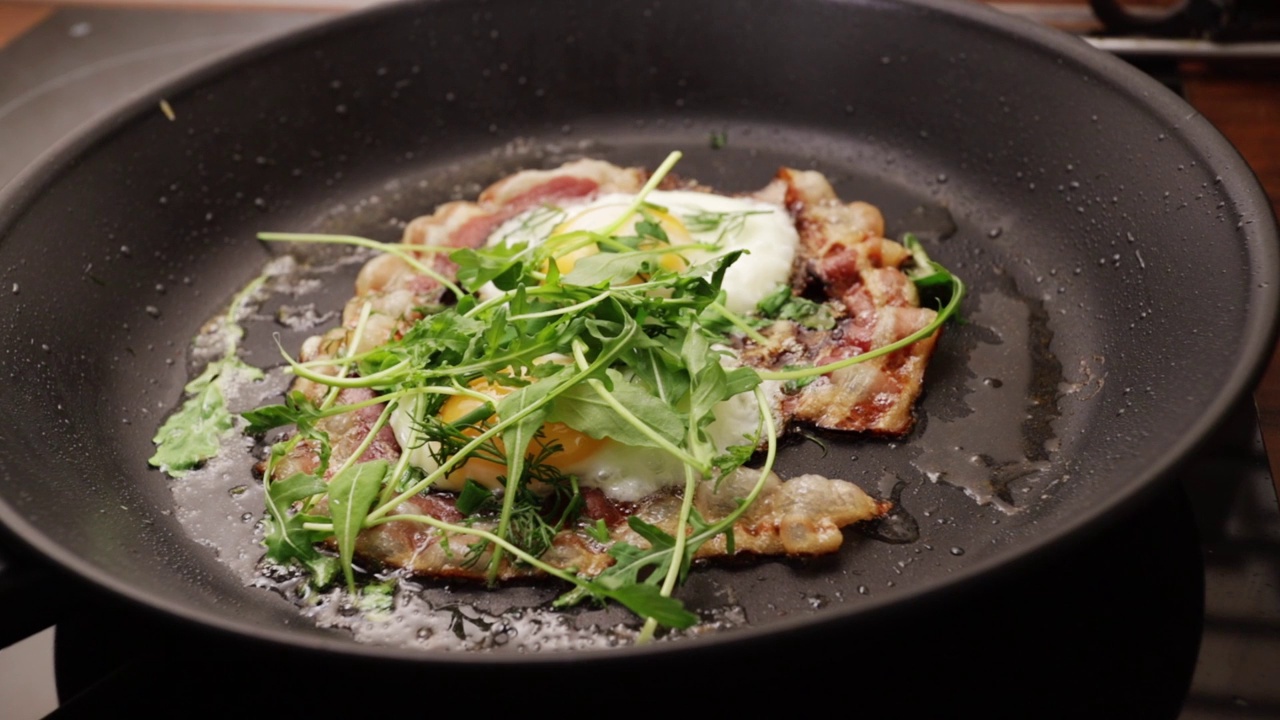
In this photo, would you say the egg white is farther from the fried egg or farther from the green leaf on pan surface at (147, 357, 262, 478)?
the green leaf on pan surface at (147, 357, 262, 478)

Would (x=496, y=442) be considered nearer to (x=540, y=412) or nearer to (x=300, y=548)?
(x=540, y=412)

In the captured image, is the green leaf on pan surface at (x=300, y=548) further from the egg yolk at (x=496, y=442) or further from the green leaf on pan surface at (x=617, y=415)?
the green leaf on pan surface at (x=617, y=415)

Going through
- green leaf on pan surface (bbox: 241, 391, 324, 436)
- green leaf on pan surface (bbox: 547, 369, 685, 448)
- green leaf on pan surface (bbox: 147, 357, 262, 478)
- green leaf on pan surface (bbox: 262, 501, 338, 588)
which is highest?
green leaf on pan surface (bbox: 547, 369, 685, 448)

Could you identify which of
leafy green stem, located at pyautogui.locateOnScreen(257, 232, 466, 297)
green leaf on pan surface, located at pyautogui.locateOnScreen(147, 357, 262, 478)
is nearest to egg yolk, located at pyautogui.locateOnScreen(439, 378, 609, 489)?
leafy green stem, located at pyautogui.locateOnScreen(257, 232, 466, 297)

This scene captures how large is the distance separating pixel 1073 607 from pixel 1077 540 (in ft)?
0.84

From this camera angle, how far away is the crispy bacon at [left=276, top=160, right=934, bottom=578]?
5.67 feet

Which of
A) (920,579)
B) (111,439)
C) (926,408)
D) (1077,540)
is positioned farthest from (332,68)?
(1077,540)

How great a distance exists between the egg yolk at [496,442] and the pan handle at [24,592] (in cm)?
65

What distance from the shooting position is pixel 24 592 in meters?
1.48

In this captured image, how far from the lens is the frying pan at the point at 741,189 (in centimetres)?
166

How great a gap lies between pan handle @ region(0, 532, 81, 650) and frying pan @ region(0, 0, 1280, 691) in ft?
0.11

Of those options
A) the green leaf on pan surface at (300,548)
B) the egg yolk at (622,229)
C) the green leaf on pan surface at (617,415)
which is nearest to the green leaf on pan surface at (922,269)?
the egg yolk at (622,229)

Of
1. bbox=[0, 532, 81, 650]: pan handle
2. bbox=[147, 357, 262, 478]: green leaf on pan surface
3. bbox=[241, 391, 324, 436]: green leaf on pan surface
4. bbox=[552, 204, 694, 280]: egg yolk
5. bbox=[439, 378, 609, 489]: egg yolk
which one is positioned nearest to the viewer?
bbox=[0, 532, 81, 650]: pan handle

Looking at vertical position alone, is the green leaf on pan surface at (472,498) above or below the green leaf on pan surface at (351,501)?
below
